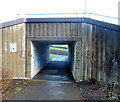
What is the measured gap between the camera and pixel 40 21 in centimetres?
698

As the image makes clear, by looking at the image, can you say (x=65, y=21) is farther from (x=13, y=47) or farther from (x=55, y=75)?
(x=55, y=75)

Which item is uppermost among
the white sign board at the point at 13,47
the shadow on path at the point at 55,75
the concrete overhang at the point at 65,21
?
the concrete overhang at the point at 65,21

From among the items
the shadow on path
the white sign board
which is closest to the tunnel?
the shadow on path

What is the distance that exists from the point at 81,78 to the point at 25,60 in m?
3.51

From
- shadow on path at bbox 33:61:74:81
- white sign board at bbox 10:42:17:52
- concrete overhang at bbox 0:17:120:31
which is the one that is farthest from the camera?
shadow on path at bbox 33:61:74:81

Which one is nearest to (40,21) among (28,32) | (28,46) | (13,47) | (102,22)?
(28,32)

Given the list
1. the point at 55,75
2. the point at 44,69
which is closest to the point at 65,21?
the point at 55,75

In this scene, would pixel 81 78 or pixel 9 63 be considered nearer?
pixel 81 78

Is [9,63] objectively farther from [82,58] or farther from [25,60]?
[82,58]

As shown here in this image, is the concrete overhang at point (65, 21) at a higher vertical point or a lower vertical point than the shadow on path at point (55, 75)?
higher

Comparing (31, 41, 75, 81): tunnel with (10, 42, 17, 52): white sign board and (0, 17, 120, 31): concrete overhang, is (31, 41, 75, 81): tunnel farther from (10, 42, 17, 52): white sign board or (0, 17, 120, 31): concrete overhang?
(0, 17, 120, 31): concrete overhang

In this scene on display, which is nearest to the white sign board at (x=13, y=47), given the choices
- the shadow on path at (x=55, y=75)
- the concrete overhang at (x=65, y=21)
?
the concrete overhang at (x=65, y=21)

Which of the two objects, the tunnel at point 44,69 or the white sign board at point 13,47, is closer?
the white sign board at point 13,47

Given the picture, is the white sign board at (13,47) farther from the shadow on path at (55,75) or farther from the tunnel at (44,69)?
the shadow on path at (55,75)
